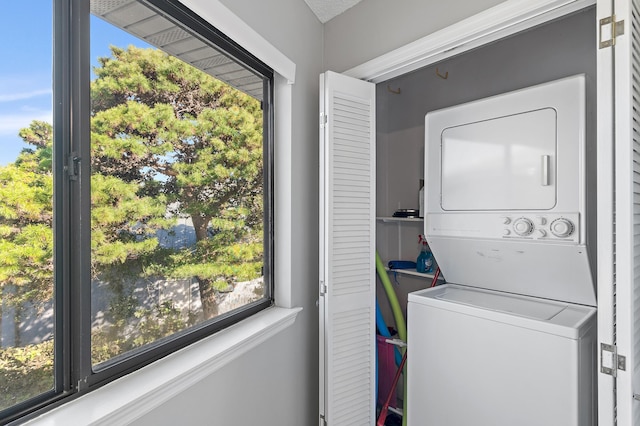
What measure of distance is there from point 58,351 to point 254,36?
4.70 feet

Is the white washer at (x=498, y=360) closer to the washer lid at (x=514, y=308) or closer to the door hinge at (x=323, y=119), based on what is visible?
the washer lid at (x=514, y=308)

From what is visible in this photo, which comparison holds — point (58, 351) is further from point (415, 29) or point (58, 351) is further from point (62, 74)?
point (415, 29)

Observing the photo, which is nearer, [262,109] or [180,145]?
[180,145]

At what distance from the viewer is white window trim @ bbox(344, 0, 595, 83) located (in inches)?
57.3

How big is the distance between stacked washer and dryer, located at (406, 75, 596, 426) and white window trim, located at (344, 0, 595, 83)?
332 millimetres

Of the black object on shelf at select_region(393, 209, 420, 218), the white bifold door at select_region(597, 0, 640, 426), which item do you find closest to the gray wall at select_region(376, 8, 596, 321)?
the black object on shelf at select_region(393, 209, 420, 218)

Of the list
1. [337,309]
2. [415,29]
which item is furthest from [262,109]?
[337,309]

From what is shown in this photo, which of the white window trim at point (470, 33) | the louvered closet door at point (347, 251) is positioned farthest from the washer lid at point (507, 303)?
the white window trim at point (470, 33)

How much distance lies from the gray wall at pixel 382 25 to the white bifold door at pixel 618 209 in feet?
1.79

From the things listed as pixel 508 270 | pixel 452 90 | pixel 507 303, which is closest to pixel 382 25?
pixel 452 90

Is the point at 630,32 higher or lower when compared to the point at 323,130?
higher

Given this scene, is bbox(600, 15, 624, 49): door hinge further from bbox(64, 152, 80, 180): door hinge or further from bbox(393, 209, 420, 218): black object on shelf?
bbox(64, 152, 80, 180): door hinge

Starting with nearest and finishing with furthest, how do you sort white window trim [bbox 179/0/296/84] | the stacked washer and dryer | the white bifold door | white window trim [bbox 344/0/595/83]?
the white bifold door, white window trim [bbox 179/0/296/84], white window trim [bbox 344/0/595/83], the stacked washer and dryer

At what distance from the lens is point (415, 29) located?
6.19ft
